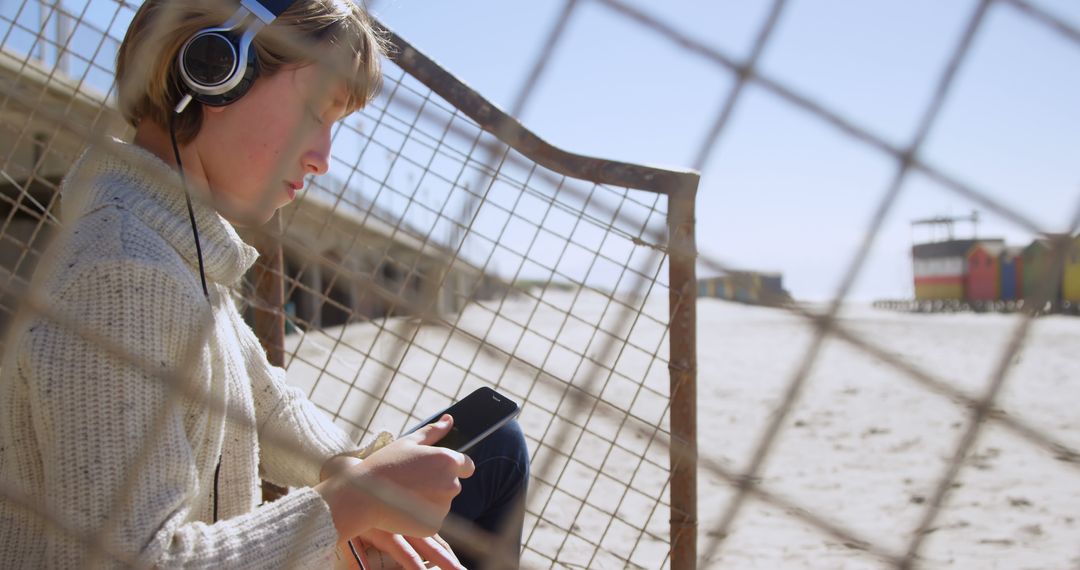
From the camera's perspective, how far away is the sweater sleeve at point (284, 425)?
45.5 inches

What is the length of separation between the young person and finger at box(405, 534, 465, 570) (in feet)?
0.09

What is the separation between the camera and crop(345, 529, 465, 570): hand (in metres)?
1.08

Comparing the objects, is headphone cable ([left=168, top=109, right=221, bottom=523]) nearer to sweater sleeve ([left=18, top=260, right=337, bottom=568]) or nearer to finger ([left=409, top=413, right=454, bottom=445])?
sweater sleeve ([left=18, top=260, right=337, bottom=568])

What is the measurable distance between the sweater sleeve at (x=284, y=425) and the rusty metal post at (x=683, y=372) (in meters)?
0.53

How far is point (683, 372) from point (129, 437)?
90cm

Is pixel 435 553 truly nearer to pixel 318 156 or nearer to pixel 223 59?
pixel 318 156

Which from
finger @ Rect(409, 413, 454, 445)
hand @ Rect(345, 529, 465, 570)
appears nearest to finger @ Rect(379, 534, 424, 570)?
hand @ Rect(345, 529, 465, 570)

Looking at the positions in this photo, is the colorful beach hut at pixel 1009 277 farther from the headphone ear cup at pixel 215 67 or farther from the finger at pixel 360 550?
the headphone ear cup at pixel 215 67

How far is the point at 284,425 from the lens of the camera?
119 cm

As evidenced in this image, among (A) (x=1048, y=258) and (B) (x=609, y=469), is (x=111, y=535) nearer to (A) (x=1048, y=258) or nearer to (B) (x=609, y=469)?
(A) (x=1048, y=258)

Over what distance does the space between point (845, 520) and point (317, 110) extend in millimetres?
2279

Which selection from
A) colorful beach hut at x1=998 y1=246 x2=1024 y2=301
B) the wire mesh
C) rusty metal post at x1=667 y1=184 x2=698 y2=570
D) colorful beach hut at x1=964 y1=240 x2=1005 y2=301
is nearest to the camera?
the wire mesh

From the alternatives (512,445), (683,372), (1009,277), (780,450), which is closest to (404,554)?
(512,445)

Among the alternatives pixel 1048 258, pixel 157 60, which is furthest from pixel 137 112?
pixel 1048 258
